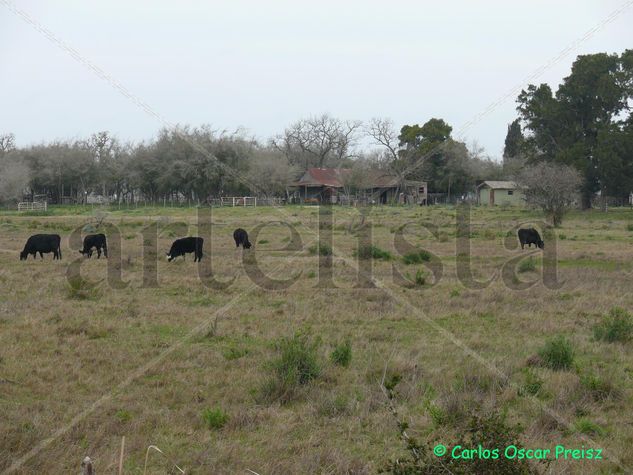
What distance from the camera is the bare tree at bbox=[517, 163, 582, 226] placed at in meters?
41.5

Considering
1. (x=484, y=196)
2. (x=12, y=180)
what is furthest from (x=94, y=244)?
(x=484, y=196)

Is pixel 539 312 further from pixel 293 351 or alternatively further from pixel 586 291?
pixel 293 351

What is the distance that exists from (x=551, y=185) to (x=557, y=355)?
37.5 m

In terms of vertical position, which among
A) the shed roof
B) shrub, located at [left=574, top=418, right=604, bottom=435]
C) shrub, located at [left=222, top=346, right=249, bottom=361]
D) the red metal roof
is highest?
the red metal roof

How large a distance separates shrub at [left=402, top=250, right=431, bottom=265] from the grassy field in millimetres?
1839

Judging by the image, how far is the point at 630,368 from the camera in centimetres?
809

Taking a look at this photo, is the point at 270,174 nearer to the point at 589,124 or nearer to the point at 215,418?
the point at 589,124

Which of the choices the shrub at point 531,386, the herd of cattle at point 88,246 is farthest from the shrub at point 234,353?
the herd of cattle at point 88,246

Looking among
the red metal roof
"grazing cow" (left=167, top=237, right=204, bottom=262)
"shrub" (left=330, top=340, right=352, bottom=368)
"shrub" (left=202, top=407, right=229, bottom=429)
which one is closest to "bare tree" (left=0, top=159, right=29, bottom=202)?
the red metal roof

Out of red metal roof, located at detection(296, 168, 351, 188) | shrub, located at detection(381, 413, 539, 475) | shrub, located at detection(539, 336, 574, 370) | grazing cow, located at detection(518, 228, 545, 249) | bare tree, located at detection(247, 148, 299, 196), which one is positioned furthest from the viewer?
red metal roof, located at detection(296, 168, 351, 188)

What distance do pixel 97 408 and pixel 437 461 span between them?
3.90 metres

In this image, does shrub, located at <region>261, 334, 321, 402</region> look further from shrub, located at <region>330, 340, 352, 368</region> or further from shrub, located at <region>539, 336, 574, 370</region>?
shrub, located at <region>539, 336, 574, 370</region>

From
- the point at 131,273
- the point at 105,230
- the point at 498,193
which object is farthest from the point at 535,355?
the point at 498,193

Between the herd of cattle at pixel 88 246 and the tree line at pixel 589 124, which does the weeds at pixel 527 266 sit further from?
the tree line at pixel 589 124
